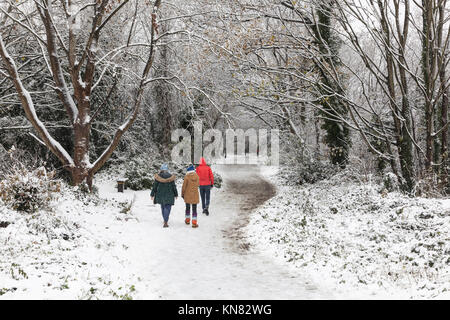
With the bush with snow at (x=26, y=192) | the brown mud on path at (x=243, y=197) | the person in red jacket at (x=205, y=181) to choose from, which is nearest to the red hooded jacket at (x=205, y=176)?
the person in red jacket at (x=205, y=181)

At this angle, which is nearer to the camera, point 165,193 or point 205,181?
point 165,193

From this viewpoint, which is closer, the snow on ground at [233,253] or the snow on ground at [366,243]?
the snow on ground at [233,253]

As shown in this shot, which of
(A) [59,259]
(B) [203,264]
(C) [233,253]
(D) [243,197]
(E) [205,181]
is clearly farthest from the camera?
(D) [243,197]

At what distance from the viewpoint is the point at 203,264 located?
684 cm

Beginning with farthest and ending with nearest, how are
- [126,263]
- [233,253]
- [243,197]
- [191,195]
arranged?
[243,197] → [191,195] → [233,253] → [126,263]

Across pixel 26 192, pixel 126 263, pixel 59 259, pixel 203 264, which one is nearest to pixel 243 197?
pixel 203 264

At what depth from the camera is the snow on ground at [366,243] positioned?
531cm

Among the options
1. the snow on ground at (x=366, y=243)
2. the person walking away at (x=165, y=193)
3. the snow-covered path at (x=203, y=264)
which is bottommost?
the snow-covered path at (x=203, y=264)

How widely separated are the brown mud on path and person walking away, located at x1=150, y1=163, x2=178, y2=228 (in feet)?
5.58

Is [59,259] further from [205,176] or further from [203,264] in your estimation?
[205,176]

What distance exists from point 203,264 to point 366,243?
334 cm

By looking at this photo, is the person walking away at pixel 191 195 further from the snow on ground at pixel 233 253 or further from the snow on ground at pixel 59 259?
the snow on ground at pixel 59 259

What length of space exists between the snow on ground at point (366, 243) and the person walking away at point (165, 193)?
2.32 m
